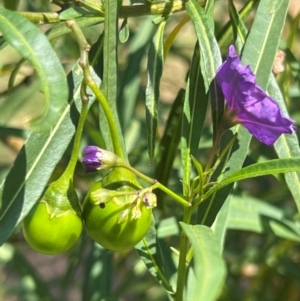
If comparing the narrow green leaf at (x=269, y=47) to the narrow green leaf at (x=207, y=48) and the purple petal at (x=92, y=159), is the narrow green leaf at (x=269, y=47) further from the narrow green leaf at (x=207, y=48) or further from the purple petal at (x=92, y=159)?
the purple petal at (x=92, y=159)

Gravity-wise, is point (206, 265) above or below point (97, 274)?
above

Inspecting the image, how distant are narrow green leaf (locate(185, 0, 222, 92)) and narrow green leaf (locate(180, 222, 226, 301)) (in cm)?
21

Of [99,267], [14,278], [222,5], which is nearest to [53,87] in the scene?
[99,267]

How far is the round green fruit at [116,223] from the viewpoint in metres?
0.82

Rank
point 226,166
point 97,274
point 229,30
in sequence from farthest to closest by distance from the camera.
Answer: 1. point 97,274
2. point 229,30
3. point 226,166

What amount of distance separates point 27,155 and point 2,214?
8cm

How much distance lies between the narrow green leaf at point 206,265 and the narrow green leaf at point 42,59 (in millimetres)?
201

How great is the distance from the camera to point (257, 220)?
1.42m

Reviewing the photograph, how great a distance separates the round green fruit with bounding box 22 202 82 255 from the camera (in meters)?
0.84

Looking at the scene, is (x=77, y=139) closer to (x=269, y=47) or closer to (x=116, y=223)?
(x=116, y=223)

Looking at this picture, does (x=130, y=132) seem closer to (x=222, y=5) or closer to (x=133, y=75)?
(x=133, y=75)

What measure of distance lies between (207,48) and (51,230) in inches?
12.0

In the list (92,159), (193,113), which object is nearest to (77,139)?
(92,159)

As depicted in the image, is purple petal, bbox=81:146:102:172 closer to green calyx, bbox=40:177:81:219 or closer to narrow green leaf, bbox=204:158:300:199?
green calyx, bbox=40:177:81:219
